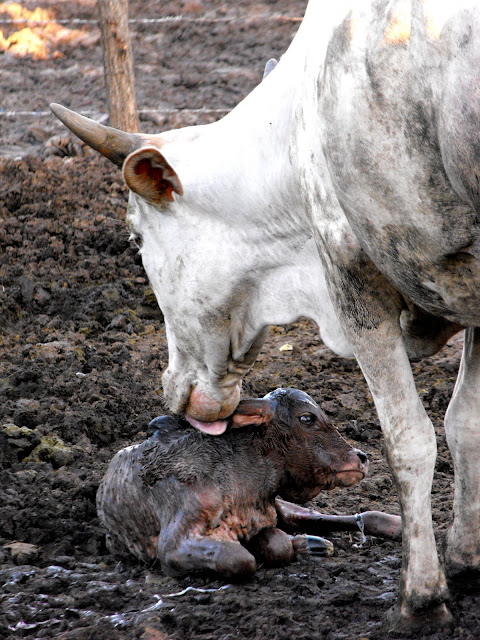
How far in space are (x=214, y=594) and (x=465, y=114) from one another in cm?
216

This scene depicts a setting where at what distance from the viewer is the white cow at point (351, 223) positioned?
2410 millimetres

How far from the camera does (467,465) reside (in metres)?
3.63

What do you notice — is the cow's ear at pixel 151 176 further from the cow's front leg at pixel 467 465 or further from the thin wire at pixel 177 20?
the thin wire at pixel 177 20

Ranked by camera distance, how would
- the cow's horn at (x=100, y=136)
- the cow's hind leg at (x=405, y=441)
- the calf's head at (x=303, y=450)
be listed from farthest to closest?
the calf's head at (x=303, y=450) → the cow's horn at (x=100, y=136) → the cow's hind leg at (x=405, y=441)

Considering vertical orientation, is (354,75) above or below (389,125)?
above

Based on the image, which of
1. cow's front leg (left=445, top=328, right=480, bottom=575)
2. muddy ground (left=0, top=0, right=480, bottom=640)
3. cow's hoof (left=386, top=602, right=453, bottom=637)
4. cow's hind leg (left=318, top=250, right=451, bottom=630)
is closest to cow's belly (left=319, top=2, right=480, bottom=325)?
cow's hind leg (left=318, top=250, right=451, bottom=630)

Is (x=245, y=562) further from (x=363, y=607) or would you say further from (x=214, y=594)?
(x=363, y=607)

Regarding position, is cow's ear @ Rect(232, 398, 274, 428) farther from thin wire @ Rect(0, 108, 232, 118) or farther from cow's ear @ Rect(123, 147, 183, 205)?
thin wire @ Rect(0, 108, 232, 118)

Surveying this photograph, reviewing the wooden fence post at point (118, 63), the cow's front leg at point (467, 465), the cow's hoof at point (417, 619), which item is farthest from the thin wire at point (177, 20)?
the cow's hoof at point (417, 619)

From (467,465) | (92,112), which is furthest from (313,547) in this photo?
(92,112)

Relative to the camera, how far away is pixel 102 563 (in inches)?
157

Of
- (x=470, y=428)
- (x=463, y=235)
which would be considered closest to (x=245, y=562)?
(x=470, y=428)

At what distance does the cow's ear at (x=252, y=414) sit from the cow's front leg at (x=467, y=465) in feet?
2.76

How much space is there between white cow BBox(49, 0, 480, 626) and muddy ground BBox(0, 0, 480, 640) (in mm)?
513
